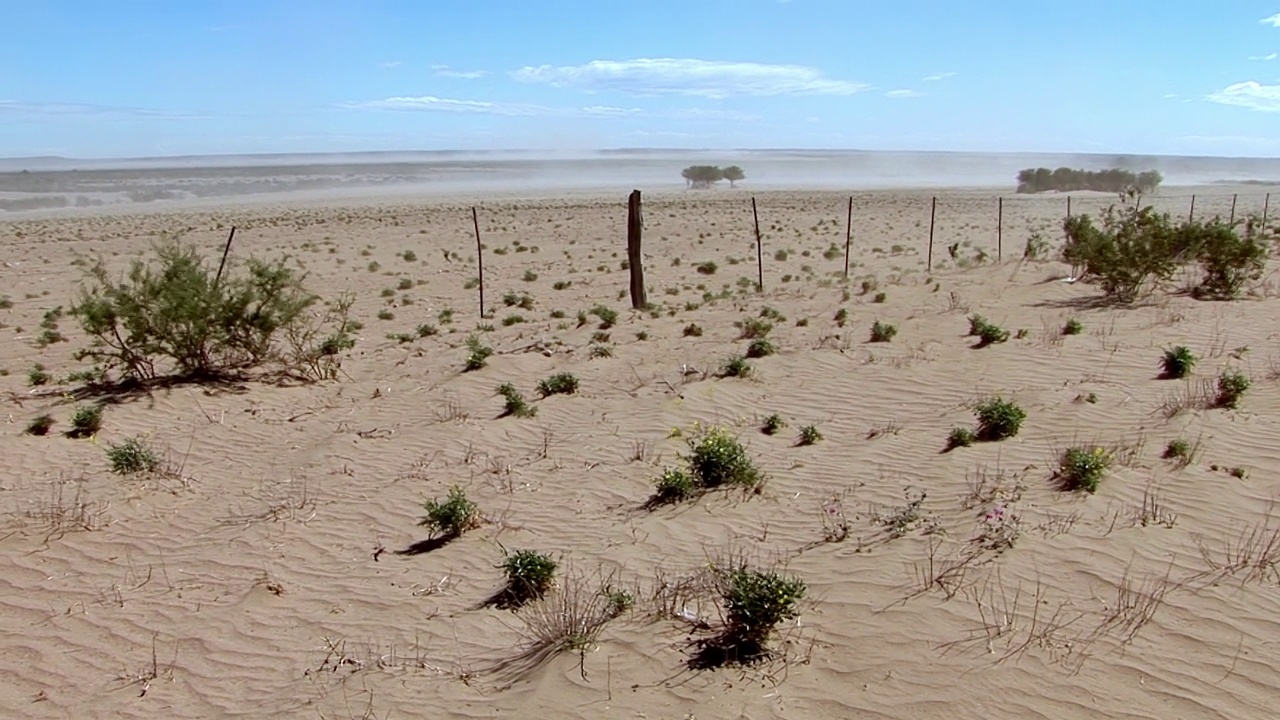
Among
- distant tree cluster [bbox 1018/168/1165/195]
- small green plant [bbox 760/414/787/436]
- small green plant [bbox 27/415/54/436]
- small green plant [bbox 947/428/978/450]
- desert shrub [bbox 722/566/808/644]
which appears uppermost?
distant tree cluster [bbox 1018/168/1165/195]

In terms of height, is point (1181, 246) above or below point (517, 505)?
above

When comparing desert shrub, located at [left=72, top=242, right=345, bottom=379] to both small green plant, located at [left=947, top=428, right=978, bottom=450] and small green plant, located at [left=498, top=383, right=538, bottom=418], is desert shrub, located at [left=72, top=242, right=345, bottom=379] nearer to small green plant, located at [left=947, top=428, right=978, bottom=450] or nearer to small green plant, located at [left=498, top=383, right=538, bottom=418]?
small green plant, located at [left=498, top=383, right=538, bottom=418]

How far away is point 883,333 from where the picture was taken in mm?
12648

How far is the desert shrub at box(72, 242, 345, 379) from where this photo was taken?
36.5 ft

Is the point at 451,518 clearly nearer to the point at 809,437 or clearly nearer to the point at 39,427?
the point at 809,437

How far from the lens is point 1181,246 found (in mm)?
15594

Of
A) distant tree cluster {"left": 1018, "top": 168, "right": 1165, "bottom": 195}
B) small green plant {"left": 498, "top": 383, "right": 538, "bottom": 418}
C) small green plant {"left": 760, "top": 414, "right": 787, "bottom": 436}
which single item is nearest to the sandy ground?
small green plant {"left": 760, "top": 414, "right": 787, "bottom": 436}

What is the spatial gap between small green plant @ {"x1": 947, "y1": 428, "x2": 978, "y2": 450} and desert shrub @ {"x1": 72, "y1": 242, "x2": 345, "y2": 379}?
27.3 feet

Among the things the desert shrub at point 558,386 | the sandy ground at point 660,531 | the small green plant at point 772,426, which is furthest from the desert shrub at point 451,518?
the desert shrub at point 558,386

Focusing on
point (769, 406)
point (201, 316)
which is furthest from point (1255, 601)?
point (201, 316)

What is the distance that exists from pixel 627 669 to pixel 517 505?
2.89 metres

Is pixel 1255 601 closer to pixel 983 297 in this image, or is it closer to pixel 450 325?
pixel 983 297

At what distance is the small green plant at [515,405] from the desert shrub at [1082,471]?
5.31m

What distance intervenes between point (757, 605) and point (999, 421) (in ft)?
14.4
